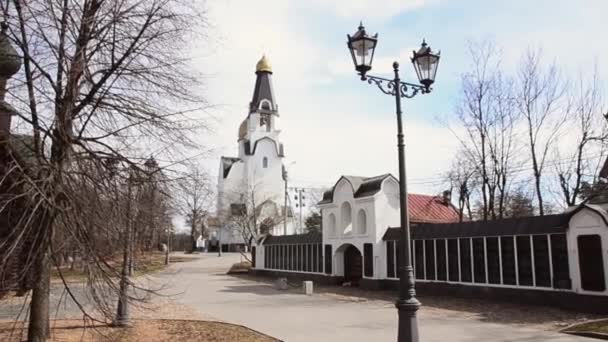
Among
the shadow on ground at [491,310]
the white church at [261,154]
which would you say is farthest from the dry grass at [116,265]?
the white church at [261,154]

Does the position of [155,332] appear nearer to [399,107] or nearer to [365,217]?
[399,107]

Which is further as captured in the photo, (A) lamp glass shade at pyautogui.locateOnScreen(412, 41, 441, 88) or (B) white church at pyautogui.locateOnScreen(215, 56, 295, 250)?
(B) white church at pyautogui.locateOnScreen(215, 56, 295, 250)

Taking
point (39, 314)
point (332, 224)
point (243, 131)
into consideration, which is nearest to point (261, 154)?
point (243, 131)

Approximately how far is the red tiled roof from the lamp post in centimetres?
1764

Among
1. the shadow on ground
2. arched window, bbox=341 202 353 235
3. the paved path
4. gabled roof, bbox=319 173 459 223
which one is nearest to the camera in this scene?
the paved path

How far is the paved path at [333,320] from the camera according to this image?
11.6 meters

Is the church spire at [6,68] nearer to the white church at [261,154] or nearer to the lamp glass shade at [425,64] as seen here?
the lamp glass shade at [425,64]

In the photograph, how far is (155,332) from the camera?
39.7ft

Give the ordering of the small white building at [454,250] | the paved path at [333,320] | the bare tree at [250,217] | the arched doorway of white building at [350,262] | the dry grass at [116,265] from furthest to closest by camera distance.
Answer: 1. the bare tree at [250,217]
2. the arched doorway of white building at [350,262]
3. the small white building at [454,250]
4. the paved path at [333,320]
5. the dry grass at [116,265]

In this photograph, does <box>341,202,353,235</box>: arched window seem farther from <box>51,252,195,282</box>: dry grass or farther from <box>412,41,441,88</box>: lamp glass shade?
<box>412,41,441,88</box>: lamp glass shade

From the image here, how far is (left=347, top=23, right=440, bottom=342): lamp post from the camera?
7.57 metres

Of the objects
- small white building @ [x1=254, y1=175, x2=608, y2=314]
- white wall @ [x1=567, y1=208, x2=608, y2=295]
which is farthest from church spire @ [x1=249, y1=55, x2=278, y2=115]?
white wall @ [x1=567, y1=208, x2=608, y2=295]

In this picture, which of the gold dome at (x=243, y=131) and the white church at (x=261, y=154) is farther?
the gold dome at (x=243, y=131)

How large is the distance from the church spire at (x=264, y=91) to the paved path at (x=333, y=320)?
52327 mm
